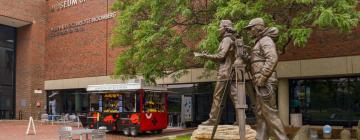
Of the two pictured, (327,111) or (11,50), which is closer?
(327,111)

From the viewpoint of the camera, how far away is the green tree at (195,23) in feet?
49.3

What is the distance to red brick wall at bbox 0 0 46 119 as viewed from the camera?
35.8m

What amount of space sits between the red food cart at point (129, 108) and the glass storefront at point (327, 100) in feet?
22.6

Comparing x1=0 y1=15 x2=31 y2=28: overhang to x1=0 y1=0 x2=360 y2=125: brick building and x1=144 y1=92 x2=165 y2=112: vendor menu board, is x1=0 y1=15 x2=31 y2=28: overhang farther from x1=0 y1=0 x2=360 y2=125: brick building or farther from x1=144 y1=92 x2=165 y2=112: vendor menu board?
x1=144 y1=92 x2=165 y2=112: vendor menu board

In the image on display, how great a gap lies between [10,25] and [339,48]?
2608 centimetres

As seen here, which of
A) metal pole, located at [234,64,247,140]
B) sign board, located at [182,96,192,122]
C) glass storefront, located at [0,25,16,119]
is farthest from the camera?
glass storefront, located at [0,25,16,119]

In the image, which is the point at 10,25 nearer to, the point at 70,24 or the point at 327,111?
the point at 70,24

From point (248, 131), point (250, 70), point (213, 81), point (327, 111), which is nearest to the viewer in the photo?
point (250, 70)

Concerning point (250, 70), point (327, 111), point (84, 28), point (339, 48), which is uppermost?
point (84, 28)

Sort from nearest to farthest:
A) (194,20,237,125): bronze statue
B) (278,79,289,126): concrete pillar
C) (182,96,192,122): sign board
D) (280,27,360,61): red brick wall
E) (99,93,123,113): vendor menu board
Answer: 1. (194,20,237,125): bronze statue
2. (280,27,360,61): red brick wall
3. (99,93,123,113): vendor menu board
4. (278,79,289,126): concrete pillar
5. (182,96,192,122): sign board

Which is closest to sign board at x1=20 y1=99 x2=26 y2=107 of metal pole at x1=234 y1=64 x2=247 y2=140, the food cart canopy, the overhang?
the overhang

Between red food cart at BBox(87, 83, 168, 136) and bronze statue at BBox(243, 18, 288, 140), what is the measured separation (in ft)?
42.3

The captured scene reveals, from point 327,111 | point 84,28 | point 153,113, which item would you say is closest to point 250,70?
point 153,113

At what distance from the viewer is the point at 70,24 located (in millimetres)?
34188
